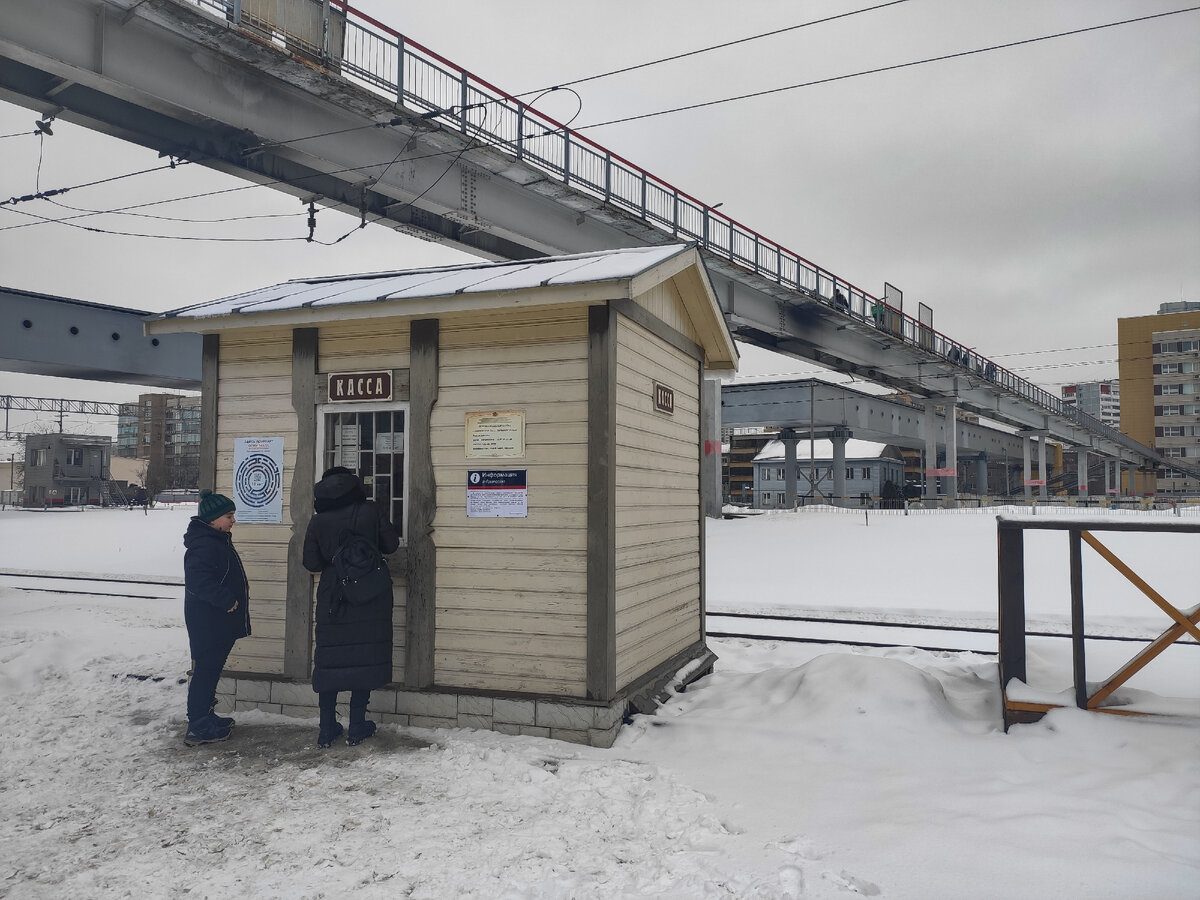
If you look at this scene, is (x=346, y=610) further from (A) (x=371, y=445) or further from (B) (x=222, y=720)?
(A) (x=371, y=445)

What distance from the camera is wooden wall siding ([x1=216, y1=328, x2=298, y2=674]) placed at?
6609mm

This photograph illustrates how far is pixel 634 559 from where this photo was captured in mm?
6293

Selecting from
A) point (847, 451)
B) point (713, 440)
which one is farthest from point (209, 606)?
point (847, 451)

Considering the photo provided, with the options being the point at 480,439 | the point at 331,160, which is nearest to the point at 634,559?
the point at 480,439

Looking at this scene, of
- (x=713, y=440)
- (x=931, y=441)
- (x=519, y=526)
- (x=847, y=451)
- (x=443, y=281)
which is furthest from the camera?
(x=847, y=451)

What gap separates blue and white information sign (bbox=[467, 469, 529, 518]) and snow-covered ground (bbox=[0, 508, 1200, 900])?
167 centimetres

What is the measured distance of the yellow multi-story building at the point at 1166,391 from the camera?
88938 mm

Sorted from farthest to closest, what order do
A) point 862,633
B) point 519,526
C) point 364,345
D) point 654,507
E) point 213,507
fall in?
point 862,633 → point 654,507 → point 364,345 → point 519,526 → point 213,507

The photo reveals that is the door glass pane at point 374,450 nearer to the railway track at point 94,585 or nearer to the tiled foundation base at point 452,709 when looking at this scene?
the tiled foundation base at point 452,709

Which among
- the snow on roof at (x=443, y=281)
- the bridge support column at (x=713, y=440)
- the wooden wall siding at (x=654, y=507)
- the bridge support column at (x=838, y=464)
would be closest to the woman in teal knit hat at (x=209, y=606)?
the snow on roof at (x=443, y=281)

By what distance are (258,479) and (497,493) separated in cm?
223

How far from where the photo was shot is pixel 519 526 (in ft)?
19.8

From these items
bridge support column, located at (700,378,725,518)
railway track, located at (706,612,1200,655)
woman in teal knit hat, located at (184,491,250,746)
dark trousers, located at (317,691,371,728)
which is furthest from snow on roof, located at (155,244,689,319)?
bridge support column, located at (700,378,725,518)

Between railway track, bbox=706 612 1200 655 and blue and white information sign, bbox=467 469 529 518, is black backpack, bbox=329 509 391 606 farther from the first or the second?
railway track, bbox=706 612 1200 655
